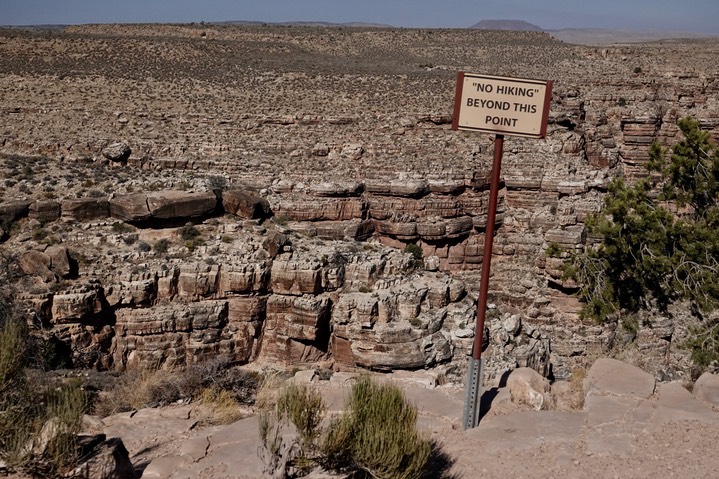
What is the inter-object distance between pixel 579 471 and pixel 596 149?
2683 cm

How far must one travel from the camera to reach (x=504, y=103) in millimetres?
9148

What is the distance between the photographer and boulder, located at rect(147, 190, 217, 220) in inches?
843

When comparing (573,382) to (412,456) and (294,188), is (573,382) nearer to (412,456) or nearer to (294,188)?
(412,456)

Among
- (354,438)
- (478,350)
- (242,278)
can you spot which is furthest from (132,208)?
(354,438)

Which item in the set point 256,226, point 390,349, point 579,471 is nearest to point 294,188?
point 256,226

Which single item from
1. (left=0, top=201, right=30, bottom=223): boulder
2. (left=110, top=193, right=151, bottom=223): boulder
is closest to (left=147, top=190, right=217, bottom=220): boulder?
(left=110, top=193, right=151, bottom=223): boulder

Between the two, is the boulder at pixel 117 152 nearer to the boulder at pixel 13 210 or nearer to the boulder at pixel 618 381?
the boulder at pixel 13 210

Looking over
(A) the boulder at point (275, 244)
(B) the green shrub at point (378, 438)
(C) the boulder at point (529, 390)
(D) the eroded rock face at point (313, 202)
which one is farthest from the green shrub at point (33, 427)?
(A) the boulder at point (275, 244)

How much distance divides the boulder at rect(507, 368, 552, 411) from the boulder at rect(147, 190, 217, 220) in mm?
13536

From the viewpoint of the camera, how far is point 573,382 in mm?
12039

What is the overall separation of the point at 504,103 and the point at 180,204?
14.7 m

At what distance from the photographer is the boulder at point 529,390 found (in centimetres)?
1077

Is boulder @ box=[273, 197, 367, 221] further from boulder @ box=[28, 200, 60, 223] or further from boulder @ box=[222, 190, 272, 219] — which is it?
boulder @ box=[28, 200, 60, 223]

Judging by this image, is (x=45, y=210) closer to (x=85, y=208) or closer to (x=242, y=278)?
(x=85, y=208)
